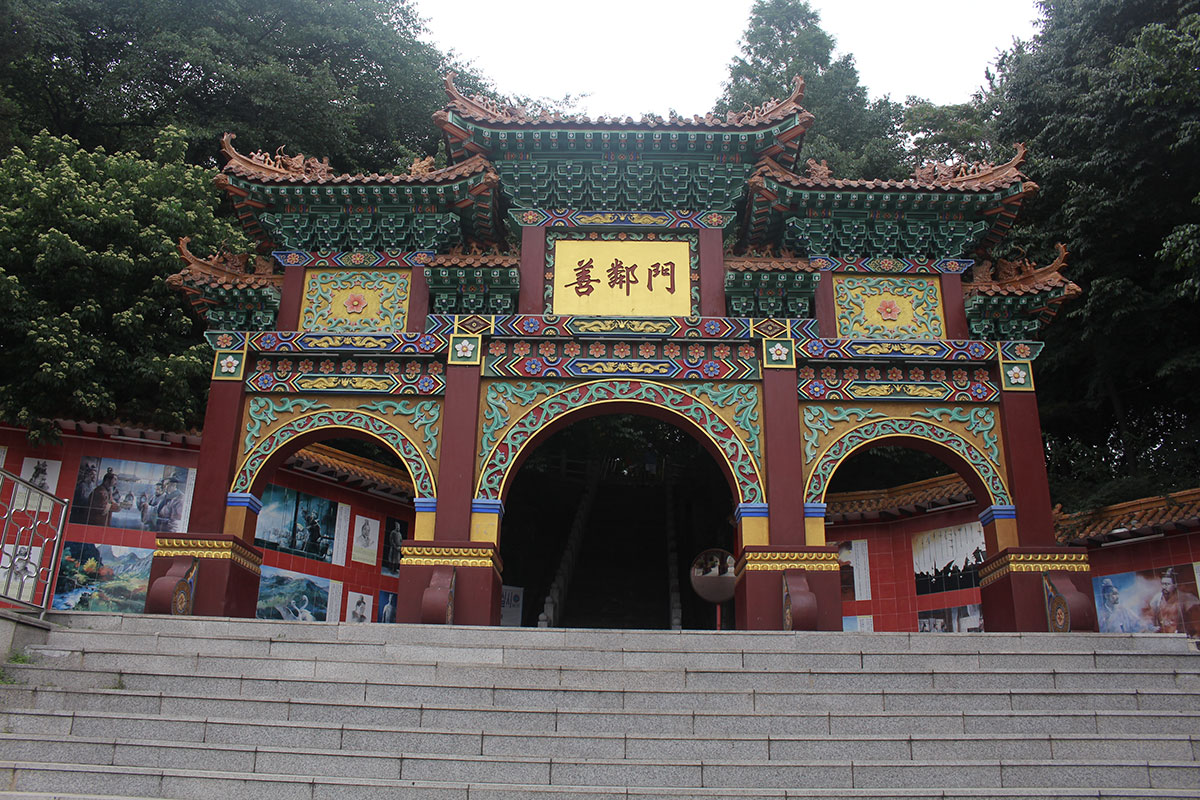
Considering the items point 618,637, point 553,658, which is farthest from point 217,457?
point 618,637

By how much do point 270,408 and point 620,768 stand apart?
7.85 m

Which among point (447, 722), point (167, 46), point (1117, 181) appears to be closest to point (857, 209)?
point (1117, 181)

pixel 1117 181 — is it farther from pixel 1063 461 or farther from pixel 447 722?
pixel 447 722

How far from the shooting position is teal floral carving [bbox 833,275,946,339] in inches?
502

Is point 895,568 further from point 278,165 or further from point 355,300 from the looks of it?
point 278,165

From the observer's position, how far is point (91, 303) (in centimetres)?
1473

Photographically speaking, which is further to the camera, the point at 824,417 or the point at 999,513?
the point at 824,417

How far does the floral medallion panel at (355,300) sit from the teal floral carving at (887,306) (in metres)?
5.83

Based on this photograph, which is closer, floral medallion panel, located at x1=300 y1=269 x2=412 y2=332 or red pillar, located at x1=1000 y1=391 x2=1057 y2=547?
red pillar, located at x1=1000 y1=391 x2=1057 y2=547

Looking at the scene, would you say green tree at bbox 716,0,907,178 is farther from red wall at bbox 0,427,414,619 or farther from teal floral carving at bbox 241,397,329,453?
teal floral carving at bbox 241,397,329,453

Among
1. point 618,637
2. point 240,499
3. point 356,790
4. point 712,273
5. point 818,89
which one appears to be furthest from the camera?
point 818,89

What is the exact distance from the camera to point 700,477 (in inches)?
801

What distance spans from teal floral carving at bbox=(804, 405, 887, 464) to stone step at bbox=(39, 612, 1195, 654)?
351cm

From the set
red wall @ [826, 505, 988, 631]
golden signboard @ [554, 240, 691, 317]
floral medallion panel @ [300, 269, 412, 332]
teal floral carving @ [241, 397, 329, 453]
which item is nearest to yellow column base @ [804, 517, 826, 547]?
golden signboard @ [554, 240, 691, 317]
